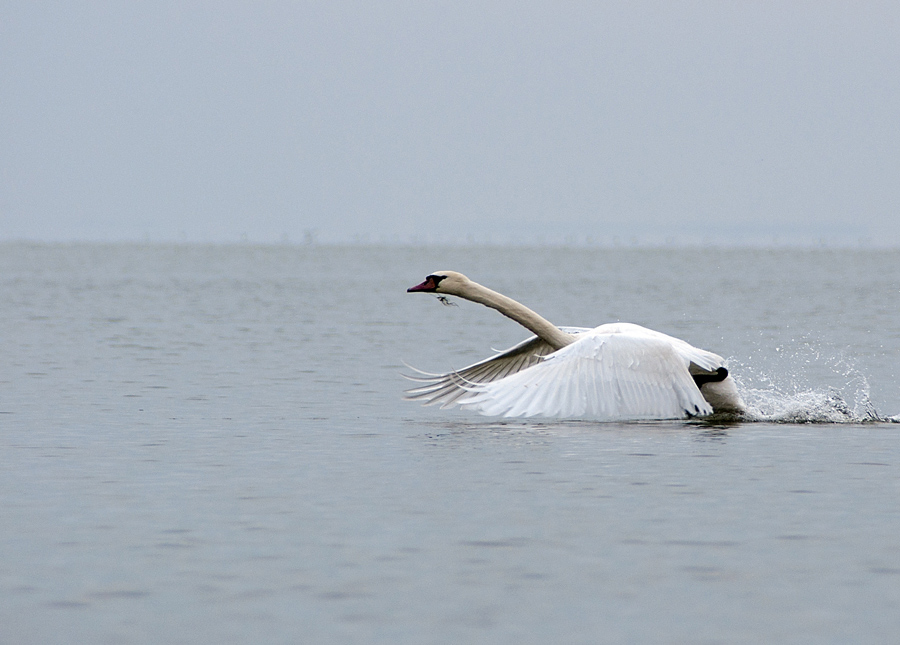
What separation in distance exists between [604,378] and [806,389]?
7344mm

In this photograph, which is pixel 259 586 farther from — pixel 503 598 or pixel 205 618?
pixel 503 598

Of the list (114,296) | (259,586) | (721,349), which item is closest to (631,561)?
(259,586)

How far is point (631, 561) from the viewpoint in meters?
8.39

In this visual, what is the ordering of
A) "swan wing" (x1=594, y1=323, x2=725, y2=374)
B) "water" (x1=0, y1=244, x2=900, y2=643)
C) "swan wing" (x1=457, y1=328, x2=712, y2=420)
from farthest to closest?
"swan wing" (x1=594, y1=323, x2=725, y2=374)
"swan wing" (x1=457, y1=328, x2=712, y2=420)
"water" (x1=0, y1=244, x2=900, y2=643)

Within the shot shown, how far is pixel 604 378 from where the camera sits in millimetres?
13219

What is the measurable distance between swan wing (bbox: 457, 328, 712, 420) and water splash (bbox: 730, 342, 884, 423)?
2174mm

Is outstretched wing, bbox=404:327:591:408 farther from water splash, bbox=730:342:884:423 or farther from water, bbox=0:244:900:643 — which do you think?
water splash, bbox=730:342:884:423

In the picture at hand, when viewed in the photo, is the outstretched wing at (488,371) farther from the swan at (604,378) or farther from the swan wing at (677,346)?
the swan wing at (677,346)

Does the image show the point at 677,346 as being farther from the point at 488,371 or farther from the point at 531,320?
the point at 488,371

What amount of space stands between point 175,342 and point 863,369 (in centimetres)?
1410

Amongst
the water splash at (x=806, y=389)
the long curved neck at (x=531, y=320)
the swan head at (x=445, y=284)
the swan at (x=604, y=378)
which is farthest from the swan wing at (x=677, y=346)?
Result: the swan head at (x=445, y=284)

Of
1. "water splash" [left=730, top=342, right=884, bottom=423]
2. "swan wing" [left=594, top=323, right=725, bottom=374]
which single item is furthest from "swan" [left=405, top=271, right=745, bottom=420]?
"water splash" [left=730, top=342, right=884, bottom=423]

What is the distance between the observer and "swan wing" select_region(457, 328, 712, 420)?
12.5 metres

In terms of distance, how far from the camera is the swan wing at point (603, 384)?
12.5 metres
